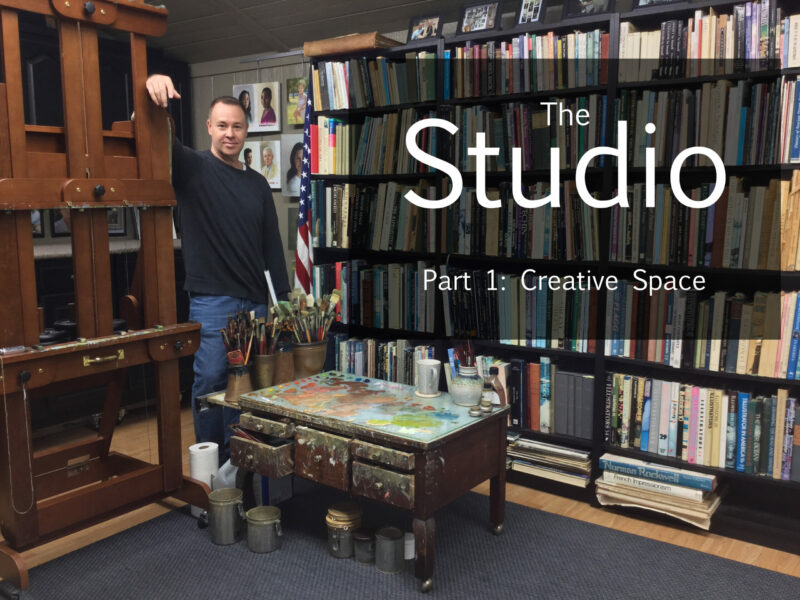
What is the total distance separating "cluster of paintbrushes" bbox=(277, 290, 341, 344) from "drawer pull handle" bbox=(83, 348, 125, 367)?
0.63 meters

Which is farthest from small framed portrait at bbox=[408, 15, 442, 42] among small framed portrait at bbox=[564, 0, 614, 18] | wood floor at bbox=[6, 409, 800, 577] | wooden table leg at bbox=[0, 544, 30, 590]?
wooden table leg at bbox=[0, 544, 30, 590]

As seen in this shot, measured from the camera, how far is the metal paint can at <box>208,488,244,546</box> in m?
2.54

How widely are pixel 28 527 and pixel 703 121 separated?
277 cm

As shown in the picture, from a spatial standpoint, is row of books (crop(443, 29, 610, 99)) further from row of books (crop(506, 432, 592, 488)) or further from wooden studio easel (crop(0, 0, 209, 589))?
row of books (crop(506, 432, 592, 488))

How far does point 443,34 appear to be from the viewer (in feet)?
11.3

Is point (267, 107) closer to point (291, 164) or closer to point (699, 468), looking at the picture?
point (291, 164)

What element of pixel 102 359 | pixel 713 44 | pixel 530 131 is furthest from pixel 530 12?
pixel 102 359

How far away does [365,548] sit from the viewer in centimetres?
241

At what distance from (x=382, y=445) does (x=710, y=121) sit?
1726 mm

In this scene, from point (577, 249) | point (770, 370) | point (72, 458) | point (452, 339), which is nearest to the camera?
point (770, 370)

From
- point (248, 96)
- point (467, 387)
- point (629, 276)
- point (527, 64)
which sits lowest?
point (467, 387)

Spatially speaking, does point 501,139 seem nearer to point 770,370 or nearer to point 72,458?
point 770,370

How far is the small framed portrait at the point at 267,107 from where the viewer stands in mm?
4223

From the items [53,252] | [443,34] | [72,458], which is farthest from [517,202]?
[53,252]
